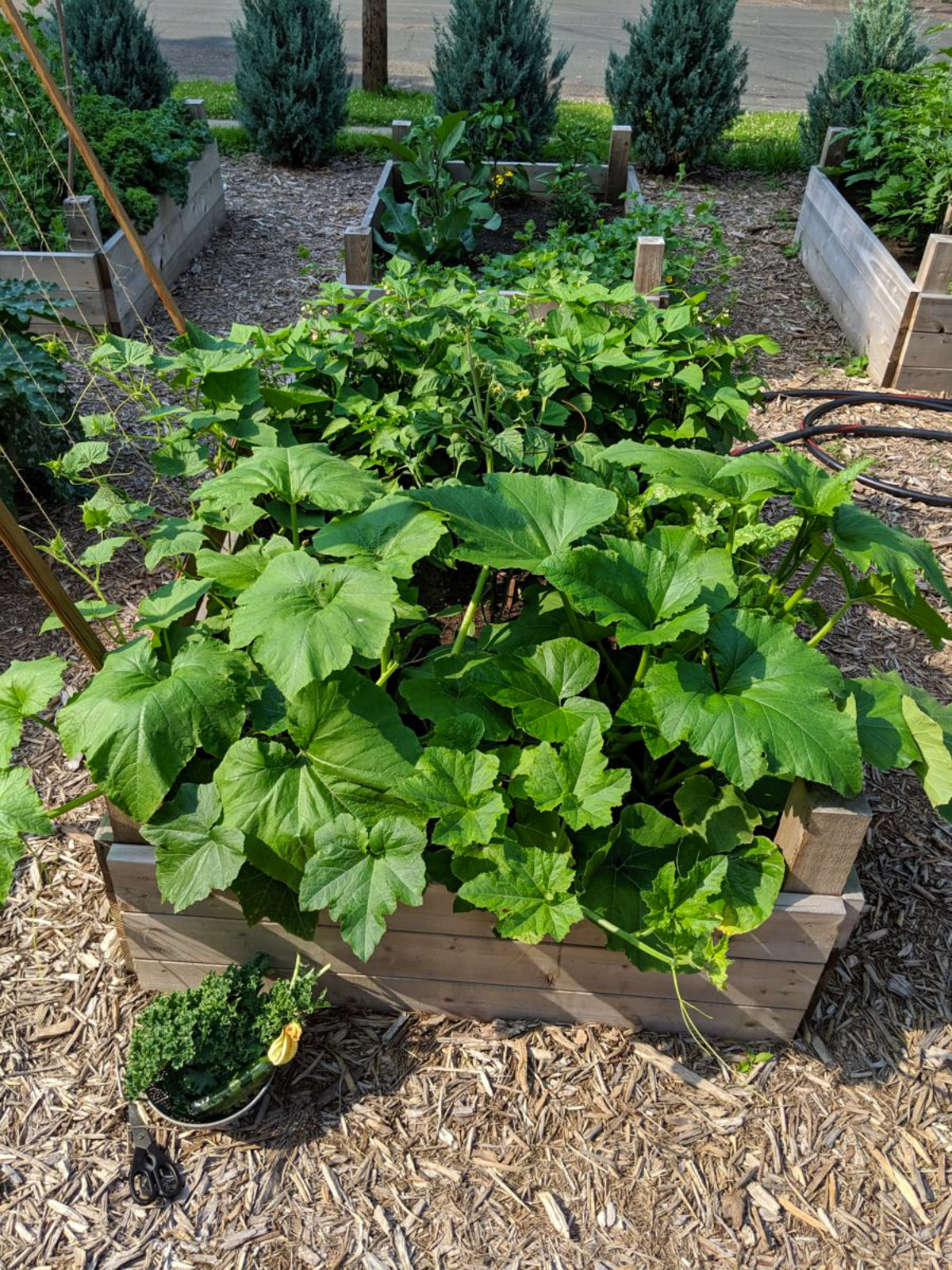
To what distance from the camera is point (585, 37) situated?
51.4 feet

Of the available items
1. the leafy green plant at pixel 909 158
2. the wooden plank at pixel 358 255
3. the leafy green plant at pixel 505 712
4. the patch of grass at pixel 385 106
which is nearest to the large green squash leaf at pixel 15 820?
the leafy green plant at pixel 505 712

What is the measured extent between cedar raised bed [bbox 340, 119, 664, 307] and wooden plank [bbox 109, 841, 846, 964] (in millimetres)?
2634

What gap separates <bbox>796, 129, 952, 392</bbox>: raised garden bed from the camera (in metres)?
4.73

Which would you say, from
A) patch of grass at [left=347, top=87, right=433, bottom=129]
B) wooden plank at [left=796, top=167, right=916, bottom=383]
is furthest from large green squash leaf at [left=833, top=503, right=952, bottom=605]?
patch of grass at [left=347, top=87, right=433, bottom=129]

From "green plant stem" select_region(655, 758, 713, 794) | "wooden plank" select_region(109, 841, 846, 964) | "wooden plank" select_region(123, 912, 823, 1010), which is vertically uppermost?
"green plant stem" select_region(655, 758, 713, 794)

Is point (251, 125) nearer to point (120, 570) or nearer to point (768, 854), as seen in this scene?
point (120, 570)

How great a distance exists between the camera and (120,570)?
369 centimetres

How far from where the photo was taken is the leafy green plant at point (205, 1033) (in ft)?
6.32

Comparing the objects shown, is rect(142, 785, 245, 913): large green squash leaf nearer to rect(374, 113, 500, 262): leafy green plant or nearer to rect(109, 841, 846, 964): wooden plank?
rect(109, 841, 846, 964): wooden plank

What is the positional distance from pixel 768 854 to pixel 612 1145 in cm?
69

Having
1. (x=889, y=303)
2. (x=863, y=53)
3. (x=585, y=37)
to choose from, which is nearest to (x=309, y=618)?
(x=889, y=303)

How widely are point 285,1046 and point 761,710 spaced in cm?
113

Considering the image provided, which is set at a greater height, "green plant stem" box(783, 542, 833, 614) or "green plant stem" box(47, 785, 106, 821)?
"green plant stem" box(783, 542, 833, 614)

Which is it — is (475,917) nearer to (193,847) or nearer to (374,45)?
(193,847)
